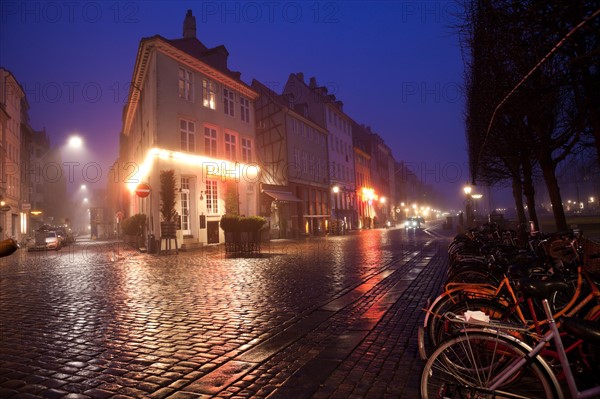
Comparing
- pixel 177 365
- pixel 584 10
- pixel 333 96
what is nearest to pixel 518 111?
pixel 584 10

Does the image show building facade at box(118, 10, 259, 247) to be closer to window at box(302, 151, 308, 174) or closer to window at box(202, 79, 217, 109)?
window at box(202, 79, 217, 109)

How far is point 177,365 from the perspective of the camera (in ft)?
13.6

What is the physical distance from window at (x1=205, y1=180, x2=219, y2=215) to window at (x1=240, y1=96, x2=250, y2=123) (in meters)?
6.83

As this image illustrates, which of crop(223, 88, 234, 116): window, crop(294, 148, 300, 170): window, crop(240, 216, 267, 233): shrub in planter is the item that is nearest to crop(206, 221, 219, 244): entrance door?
crop(223, 88, 234, 116): window

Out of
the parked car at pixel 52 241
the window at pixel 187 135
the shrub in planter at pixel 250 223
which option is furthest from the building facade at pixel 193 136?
the shrub in planter at pixel 250 223

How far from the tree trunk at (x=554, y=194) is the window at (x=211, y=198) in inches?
742

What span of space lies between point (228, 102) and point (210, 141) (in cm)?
408

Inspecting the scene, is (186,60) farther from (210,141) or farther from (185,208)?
(185,208)

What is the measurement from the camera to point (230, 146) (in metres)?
28.8

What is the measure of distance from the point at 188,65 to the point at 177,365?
24.4 m

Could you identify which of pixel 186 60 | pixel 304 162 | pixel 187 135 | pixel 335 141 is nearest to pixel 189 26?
pixel 186 60

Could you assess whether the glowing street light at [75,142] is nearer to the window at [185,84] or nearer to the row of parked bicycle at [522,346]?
the window at [185,84]

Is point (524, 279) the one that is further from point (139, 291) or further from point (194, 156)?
point (194, 156)

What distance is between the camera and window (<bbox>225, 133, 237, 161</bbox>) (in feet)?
93.5
